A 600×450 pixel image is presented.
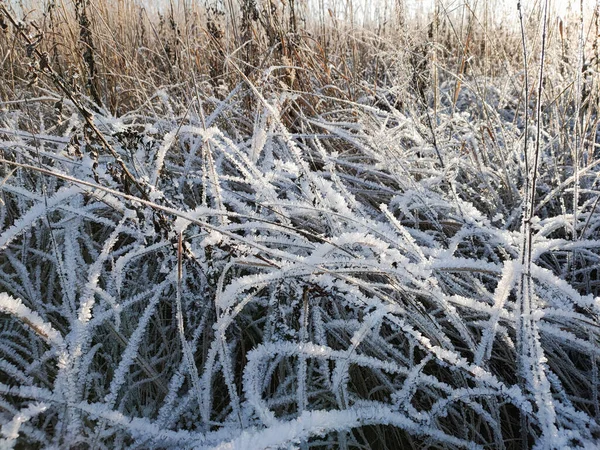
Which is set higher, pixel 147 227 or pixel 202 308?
pixel 147 227

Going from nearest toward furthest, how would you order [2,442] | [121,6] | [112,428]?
1. [2,442]
2. [112,428]
3. [121,6]

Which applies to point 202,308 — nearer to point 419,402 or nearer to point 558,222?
point 419,402

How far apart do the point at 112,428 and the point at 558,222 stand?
90cm

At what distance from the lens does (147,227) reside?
2.78ft

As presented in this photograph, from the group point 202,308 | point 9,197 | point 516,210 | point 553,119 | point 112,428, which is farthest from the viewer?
point 553,119

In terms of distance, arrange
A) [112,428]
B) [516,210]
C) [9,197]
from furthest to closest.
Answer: [9,197]
[516,210]
[112,428]

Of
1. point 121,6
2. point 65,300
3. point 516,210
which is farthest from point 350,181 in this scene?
point 121,6

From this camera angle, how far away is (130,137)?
83 cm

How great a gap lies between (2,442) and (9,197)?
3.18 ft

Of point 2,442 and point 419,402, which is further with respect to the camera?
point 419,402

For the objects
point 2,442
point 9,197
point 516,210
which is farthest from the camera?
point 9,197

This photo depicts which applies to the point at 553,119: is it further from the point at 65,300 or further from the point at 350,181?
the point at 65,300

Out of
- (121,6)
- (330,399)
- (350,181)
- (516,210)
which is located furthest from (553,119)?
(121,6)

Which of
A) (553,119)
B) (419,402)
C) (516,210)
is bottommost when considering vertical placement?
(419,402)
